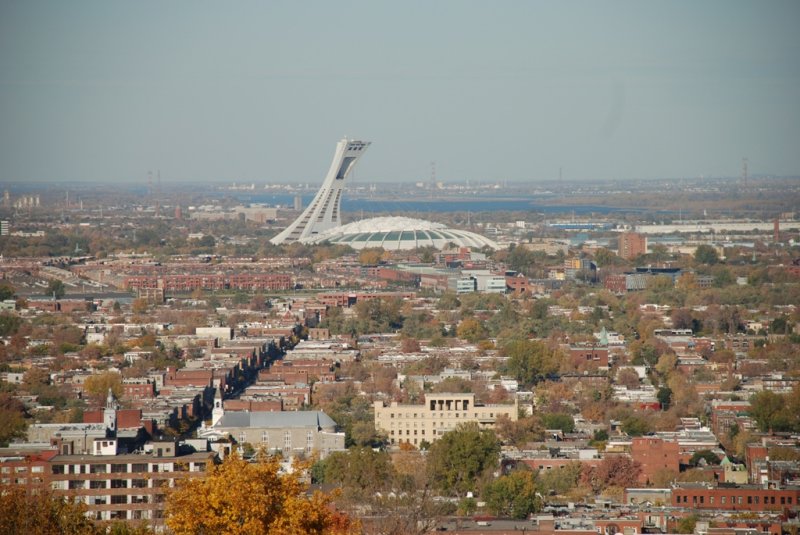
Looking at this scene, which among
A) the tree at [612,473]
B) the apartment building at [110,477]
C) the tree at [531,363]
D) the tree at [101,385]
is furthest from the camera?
the tree at [531,363]

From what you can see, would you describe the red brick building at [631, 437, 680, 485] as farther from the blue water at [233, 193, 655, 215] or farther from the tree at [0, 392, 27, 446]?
the blue water at [233, 193, 655, 215]

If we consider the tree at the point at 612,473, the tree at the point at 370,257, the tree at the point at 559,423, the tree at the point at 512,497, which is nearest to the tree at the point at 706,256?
the tree at the point at 370,257

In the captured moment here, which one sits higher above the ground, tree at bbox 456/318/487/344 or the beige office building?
the beige office building

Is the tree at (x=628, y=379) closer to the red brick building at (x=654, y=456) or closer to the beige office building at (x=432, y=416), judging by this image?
the beige office building at (x=432, y=416)

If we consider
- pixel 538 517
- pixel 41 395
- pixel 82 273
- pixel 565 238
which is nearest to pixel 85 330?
pixel 41 395

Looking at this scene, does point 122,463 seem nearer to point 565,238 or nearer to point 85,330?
point 85,330

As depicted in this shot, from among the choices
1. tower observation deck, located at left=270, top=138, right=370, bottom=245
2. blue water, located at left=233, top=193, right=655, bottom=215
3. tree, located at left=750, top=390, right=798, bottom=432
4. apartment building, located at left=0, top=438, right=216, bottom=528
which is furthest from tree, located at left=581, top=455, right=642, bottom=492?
blue water, located at left=233, top=193, right=655, bottom=215
